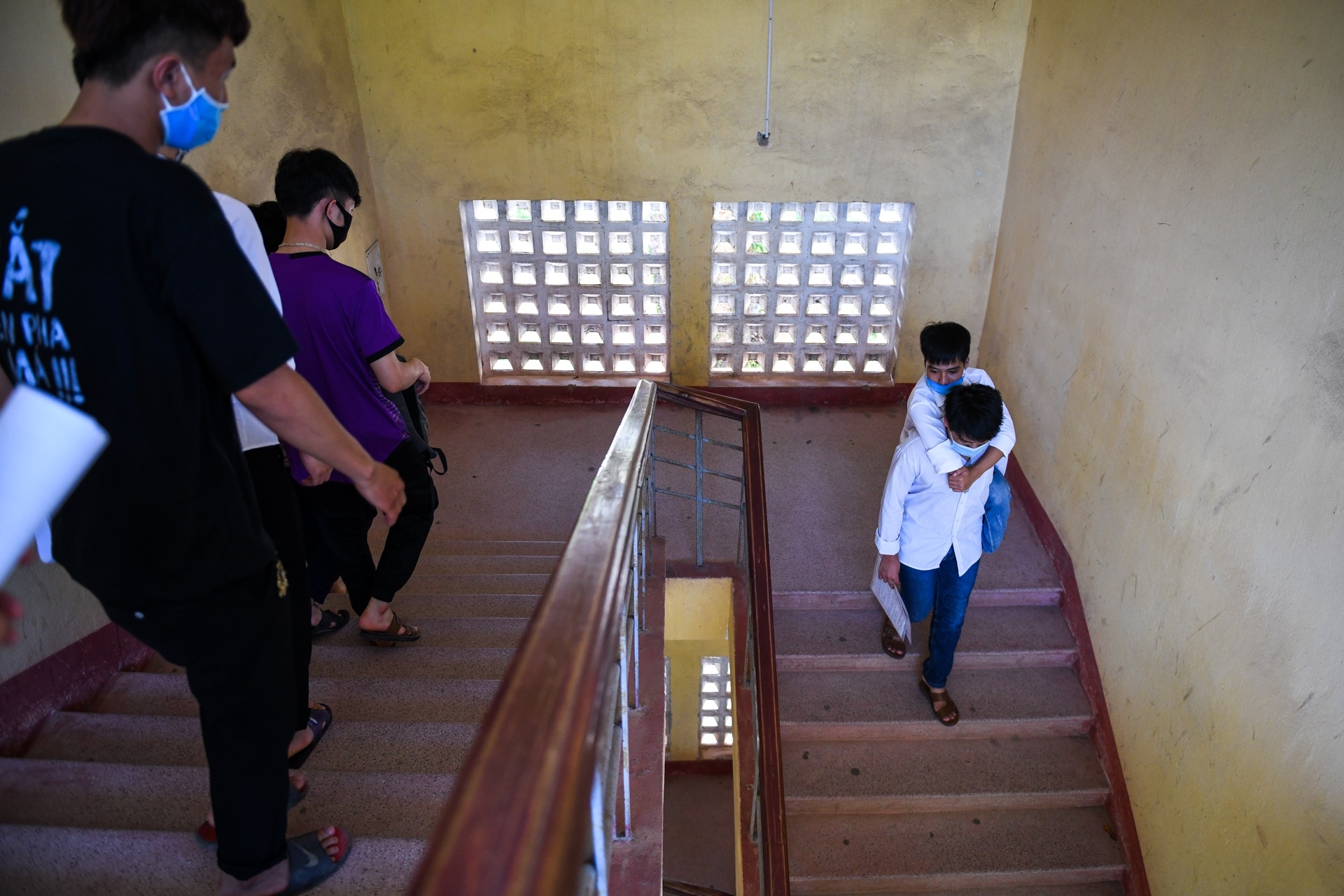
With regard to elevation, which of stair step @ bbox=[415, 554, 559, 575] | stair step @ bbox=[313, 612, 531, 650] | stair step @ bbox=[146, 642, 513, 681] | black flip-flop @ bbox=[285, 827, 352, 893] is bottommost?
stair step @ bbox=[415, 554, 559, 575]

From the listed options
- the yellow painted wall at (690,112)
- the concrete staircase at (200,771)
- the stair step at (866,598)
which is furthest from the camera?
the yellow painted wall at (690,112)

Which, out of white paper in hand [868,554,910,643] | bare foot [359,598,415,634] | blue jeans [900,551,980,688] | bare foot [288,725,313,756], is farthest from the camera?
white paper in hand [868,554,910,643]

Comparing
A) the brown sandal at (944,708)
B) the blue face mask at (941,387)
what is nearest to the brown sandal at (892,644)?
the brown sandal at (944,708)

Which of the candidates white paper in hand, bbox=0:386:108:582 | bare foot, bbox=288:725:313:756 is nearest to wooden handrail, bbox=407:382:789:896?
white paper in hand, bbox=0:386:108:582

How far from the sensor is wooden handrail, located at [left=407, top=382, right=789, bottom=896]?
67 cm

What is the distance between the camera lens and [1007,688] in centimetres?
378

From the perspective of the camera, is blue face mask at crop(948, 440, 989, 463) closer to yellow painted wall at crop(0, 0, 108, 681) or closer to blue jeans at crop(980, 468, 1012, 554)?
blue jeans at crop(980, 468, 1012, 554)

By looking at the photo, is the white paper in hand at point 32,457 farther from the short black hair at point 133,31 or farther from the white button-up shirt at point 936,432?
the white button-up shirt at point 936,432

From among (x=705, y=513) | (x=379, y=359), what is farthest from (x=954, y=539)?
(x=379, y=359)

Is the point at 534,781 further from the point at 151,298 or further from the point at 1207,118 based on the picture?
the point at 1207,118

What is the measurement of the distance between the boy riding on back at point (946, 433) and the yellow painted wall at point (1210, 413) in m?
0.69

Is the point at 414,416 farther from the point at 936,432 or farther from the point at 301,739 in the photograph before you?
the point at 936,432

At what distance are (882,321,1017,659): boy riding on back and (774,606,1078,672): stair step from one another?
3.06 ft

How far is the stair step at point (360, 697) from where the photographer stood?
7.54 feet
